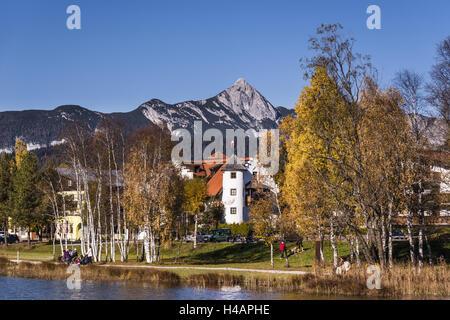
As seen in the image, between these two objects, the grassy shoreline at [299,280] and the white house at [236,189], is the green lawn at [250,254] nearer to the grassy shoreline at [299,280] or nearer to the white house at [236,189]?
the grassy shoreline at [299,280]

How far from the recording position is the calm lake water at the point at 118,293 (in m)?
30.5

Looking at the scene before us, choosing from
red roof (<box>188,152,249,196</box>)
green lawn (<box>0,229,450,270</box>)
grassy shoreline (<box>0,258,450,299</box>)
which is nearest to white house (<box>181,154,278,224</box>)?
red roof (<box>188,152,249,196</box>)

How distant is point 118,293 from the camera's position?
3266cm

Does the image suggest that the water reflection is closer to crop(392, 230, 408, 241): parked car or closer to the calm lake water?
the calm lake water

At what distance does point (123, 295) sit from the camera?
31.8 meters

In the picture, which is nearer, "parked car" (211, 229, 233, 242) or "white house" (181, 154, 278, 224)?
"parked car" (211, 229, 233, 242)

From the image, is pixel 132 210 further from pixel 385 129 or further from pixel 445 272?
pixel 445 272

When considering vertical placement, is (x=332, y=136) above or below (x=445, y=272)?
above

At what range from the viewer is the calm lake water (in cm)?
3047

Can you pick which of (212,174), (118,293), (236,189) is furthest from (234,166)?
(118,293)

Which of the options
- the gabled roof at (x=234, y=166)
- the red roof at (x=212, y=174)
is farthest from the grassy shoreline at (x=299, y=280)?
the red roof at (x=212, y=174)

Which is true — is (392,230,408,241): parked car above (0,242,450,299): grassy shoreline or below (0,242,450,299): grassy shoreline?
above

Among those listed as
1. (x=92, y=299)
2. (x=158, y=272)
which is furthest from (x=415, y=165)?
(x=92, y=299)
